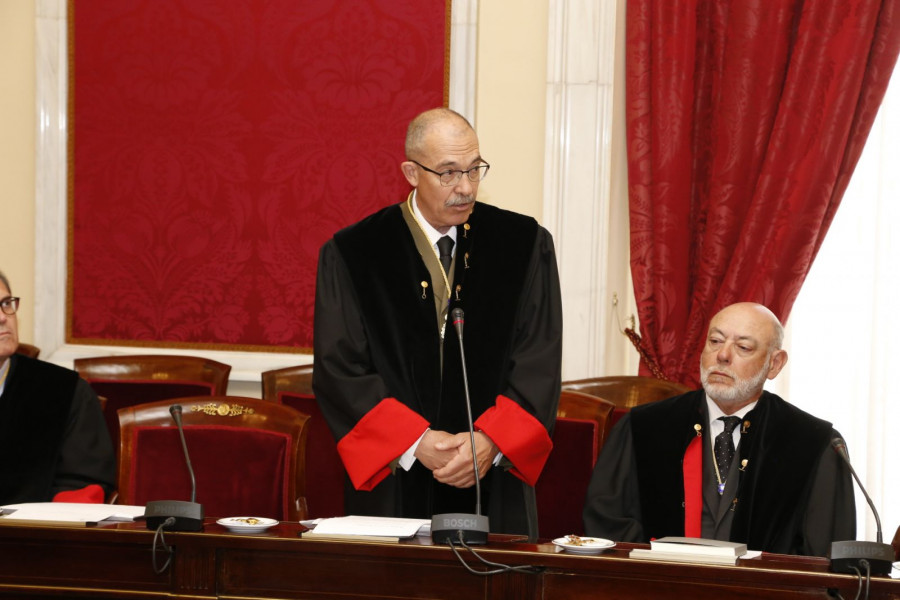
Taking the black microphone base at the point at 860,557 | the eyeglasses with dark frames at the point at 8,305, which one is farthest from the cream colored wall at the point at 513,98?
the black microphone base at the point at 860,557

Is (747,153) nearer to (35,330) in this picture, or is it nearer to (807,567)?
(807,567)

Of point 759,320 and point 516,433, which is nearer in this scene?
point 516,433

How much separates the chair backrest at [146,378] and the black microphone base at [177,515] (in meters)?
2.05

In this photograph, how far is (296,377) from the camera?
4.25m

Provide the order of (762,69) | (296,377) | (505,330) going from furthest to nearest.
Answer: (762,69) → (296,377) → (505,330)

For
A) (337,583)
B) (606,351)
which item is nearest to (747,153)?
(606,351)

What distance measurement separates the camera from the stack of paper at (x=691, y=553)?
2174mm

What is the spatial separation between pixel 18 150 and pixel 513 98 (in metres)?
2.31

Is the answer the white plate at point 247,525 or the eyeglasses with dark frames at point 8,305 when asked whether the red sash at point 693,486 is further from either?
the eyeglasses with dark frames at point 8,305

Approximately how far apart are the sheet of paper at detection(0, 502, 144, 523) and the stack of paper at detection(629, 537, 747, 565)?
112 cm

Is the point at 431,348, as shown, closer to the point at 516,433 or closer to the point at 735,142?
the point at 516,433

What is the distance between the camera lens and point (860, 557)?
2.14m

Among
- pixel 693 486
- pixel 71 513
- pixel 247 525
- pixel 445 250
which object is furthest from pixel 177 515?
pixel 693 486

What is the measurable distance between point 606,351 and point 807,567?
2.73m
